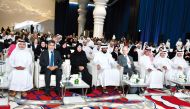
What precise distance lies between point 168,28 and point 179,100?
10755 mm

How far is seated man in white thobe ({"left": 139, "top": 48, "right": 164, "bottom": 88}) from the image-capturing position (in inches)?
250

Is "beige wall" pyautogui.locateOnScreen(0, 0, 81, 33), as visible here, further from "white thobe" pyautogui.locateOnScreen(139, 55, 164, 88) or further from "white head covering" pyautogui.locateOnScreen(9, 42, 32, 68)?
"white head covering" pyautogui.locateOnScreen(9, 42, 32, 68)

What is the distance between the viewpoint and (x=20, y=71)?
16.7 ft

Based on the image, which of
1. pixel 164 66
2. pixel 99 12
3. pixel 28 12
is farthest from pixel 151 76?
pixel 28 12

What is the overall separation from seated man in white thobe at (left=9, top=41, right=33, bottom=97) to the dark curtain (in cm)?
1140

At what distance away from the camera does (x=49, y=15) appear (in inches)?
798

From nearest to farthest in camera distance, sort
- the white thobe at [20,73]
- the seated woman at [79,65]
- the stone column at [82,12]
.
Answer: the white thobe at [20,73] → the seated woman at [79,65] → the stone column at [82,12]

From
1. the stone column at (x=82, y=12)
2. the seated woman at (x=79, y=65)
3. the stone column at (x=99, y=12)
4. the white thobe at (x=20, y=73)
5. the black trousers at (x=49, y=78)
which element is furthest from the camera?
the stone column at (x=82, y=12)

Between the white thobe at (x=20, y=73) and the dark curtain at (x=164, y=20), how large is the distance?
11400 mm

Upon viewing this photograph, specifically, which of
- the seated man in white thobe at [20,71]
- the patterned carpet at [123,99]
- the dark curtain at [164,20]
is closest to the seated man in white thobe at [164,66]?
the patterned carpet at [123,99]

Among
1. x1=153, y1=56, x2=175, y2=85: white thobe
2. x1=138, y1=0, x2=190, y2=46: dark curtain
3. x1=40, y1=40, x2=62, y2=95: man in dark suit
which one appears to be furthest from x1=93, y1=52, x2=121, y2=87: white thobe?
x1=138, y1=0, x2=190, y2=46: dark curtain

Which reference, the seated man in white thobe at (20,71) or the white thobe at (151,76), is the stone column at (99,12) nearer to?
the white thobe at (151,76)

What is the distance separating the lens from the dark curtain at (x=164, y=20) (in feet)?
49.5

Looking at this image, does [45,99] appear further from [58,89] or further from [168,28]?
[168,28]
